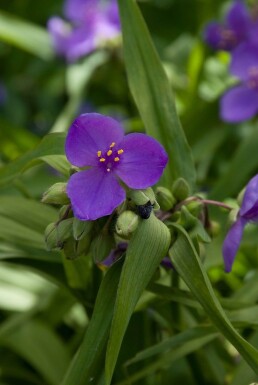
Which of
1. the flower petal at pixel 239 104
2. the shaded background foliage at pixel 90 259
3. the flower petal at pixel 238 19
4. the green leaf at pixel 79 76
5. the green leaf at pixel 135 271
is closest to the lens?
the green leaf at pixel 135 271

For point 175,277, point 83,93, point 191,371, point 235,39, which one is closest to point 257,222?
point 175,277

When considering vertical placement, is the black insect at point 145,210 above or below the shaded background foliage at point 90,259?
above

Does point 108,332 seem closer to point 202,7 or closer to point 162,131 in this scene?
point 162,131

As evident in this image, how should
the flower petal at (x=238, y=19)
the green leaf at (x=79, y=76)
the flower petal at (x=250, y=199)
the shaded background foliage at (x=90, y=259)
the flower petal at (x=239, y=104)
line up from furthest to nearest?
the green leaf at (x=79, y=76)
the flower petal at (x=238, y=19)
the flower petal at (x=239, y=104)
the shaded background foliage at (x=90, y=259)
the flower petal at (x=250, y=199)

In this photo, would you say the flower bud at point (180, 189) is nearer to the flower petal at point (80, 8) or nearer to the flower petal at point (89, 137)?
the flower petal at point (89, 137)

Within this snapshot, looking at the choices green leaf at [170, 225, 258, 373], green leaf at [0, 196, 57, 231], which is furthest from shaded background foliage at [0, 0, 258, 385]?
green leaf at [170, 225, 258, 373]

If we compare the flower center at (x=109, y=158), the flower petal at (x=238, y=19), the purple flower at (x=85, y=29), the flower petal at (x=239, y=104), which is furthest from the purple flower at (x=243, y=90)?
the flower center at (x=109, y=158)
